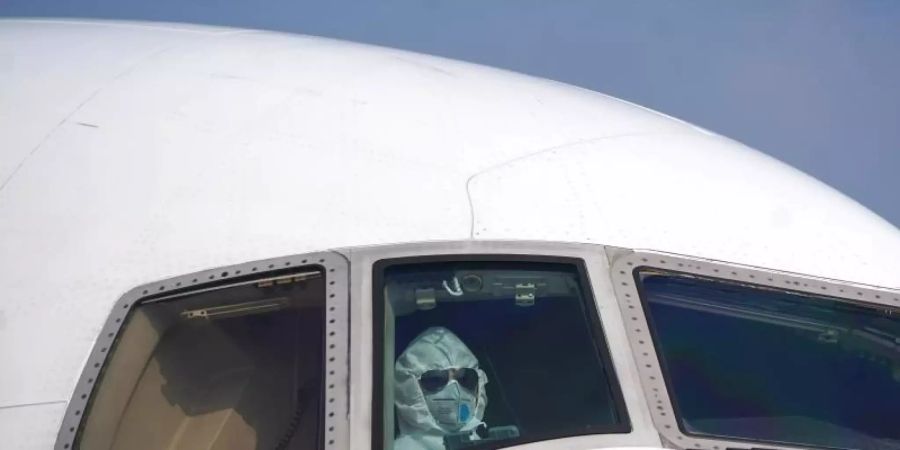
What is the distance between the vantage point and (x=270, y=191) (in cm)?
526

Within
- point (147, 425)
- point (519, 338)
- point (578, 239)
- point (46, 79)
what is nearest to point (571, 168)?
point (578, 239)

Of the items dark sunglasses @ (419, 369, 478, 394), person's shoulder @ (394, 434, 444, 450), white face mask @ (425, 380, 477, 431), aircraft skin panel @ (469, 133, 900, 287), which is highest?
aircraft skin panel @ (469, 133, 900, 287)

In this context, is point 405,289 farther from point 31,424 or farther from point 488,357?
point 31,424

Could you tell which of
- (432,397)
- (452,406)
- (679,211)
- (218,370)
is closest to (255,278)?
(218,370)

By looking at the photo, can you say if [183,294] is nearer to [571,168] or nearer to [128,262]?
[128,262]

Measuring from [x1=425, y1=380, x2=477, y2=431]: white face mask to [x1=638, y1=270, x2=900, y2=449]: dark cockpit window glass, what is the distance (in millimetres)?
985

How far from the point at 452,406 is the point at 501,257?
84cm

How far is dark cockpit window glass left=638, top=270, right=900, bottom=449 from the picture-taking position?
4.62 m

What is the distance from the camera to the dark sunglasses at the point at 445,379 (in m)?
4.61

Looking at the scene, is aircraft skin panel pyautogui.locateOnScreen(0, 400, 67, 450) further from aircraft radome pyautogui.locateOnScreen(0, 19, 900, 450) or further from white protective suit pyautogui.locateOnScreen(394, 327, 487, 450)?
white protective suit pyautogui.locateOnScreen(394, 327, 487, 450)

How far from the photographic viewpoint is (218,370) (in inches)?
198

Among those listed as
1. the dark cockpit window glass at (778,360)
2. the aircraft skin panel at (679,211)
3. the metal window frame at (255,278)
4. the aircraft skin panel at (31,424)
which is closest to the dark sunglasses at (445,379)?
the metal window frame at (255,278)

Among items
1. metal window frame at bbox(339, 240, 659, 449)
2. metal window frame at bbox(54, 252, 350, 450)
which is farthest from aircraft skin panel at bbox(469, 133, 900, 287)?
metal window frame at bbox(54, 252, 350, 450)

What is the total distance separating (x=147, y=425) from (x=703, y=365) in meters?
2.91
